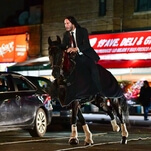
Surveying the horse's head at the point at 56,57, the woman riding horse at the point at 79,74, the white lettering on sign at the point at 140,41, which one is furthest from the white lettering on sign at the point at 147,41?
the horse's head at the point at 56,57

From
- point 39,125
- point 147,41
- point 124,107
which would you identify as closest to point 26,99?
point 39,125

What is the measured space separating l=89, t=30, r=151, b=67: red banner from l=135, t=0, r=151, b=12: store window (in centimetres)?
134

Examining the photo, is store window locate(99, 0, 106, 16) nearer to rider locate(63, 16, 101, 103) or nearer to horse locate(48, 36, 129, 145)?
horse locate(48, 36, 129, 145)

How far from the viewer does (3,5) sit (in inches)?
1435

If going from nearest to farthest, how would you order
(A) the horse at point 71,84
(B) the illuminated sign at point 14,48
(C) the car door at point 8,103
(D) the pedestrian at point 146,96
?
(A) the horse at point 71,84 < (C) the car door at point 8,103 < (D) the pedestrian at point 146,96 < (B) the illuminated sign at point 14,48

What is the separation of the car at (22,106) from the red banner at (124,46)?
11.0 m

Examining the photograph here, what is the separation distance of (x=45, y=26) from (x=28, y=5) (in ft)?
19.7

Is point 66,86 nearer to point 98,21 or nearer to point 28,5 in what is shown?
point 98,21

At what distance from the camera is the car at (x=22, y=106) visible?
39.9 ft

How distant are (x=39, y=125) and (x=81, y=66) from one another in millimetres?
3965

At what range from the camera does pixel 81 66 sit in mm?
9852

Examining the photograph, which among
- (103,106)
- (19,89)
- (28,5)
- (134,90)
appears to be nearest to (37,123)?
(19,89)

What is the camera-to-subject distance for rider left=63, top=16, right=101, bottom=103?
971cm

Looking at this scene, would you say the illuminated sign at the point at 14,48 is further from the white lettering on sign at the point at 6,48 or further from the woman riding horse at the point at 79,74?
the woman riding horse at the point at 79,74
